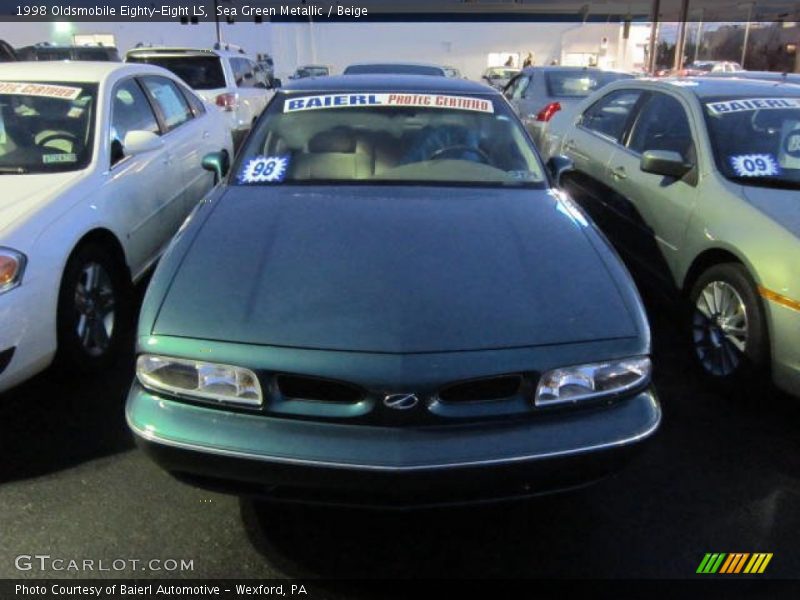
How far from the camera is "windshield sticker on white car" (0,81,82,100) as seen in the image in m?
4.09

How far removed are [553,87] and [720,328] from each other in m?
6.89

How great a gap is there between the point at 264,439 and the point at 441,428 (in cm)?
53

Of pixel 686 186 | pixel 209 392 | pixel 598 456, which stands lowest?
pixel 598 456

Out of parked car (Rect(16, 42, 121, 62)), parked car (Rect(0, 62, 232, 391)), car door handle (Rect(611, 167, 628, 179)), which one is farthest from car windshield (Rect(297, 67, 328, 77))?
car door handle (Rect(611, 167, 628, 179))

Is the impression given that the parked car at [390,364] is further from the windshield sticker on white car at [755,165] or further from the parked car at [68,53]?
the parked car at [68,53]

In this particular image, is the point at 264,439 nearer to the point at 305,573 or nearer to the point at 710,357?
the point at 305,573

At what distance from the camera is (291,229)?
274 cm

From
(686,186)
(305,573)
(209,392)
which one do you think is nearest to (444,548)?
(305,573)

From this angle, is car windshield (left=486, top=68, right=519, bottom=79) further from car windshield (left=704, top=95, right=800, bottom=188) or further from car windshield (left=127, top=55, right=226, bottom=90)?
car windshield (left=704, top=95, right=800, bottom=188)

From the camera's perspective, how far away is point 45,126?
398 centimetres

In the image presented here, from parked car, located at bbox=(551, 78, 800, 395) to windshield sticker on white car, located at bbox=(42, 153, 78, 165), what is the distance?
10.6 ft

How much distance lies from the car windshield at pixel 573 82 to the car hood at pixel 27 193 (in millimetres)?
7434
